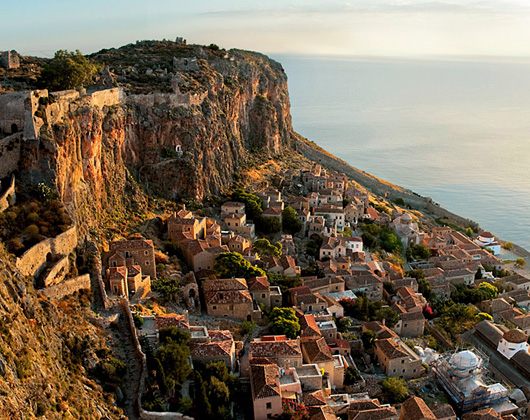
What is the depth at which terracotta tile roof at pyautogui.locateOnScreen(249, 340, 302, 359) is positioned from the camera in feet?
80.4

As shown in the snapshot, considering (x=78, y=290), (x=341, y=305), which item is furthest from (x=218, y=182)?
(x=78, y=290)

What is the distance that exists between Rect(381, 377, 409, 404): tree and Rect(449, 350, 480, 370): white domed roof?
3.12m

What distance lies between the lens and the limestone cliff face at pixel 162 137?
93.6 ft

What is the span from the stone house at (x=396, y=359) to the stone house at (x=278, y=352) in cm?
541

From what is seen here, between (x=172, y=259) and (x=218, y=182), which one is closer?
(x=172, y=259)

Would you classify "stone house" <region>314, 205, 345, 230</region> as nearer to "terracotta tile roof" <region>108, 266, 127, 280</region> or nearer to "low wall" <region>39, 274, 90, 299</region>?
"terracotta tile roof" <region>108, 266, 127, 280</region>

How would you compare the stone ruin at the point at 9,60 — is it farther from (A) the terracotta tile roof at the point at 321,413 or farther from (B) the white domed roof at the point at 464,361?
(B) the white domed roof at the point at 464,361

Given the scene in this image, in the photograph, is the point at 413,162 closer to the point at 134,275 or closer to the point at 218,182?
the point at 218,182

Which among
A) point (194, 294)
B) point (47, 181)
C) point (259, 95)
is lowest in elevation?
point (194, 294)

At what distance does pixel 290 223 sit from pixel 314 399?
22.4 metres

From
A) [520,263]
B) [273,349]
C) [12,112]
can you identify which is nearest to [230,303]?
[273,349]

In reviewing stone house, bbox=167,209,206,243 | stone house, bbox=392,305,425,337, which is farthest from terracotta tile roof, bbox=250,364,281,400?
stone house, bbox=167,209,206,243

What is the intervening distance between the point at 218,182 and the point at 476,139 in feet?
268

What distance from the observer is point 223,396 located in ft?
69.6
